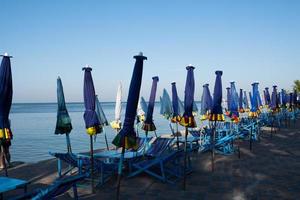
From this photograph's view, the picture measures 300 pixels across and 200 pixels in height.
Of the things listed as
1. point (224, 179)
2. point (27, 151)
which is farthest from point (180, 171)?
point (27, 151)

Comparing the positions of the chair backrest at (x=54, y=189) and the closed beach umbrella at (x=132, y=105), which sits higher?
A: the closed beach umbrella at (x=132, y=105)

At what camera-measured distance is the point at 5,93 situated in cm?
668

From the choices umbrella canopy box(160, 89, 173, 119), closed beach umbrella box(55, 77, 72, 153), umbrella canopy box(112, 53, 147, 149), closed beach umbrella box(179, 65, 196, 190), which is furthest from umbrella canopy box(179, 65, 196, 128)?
umbrella canopy box(160, 89, 173, 119)

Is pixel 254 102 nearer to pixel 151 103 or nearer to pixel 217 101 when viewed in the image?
pixel 217 101

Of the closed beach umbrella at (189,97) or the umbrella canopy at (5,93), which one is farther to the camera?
the closed beach umbrella at (189,97)

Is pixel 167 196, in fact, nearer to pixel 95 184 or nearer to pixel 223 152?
pixel 95 184

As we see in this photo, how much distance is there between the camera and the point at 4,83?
6.63 m

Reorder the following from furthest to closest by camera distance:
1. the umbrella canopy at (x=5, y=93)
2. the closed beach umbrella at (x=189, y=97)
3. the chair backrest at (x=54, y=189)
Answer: the closed beach umbrella at (x=189, y=97)
the umbrella canopy at (x=5, y=93)
the chair backrest at (x=54, y=189)

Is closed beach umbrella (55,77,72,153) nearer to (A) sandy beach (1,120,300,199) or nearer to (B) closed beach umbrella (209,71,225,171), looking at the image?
(A) sandy beach (1,120,300,199)

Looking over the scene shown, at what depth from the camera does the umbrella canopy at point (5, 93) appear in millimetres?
6605

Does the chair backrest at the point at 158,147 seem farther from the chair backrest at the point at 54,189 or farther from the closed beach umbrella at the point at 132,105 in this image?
the chair backrest at the point at 54,189

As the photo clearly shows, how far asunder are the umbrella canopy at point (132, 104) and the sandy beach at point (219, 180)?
5.28 feet

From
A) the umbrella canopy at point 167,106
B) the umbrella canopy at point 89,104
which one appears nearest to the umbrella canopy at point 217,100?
the umbrella canopy at point 89,104

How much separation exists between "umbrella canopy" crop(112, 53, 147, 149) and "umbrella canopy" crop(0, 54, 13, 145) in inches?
98.8
